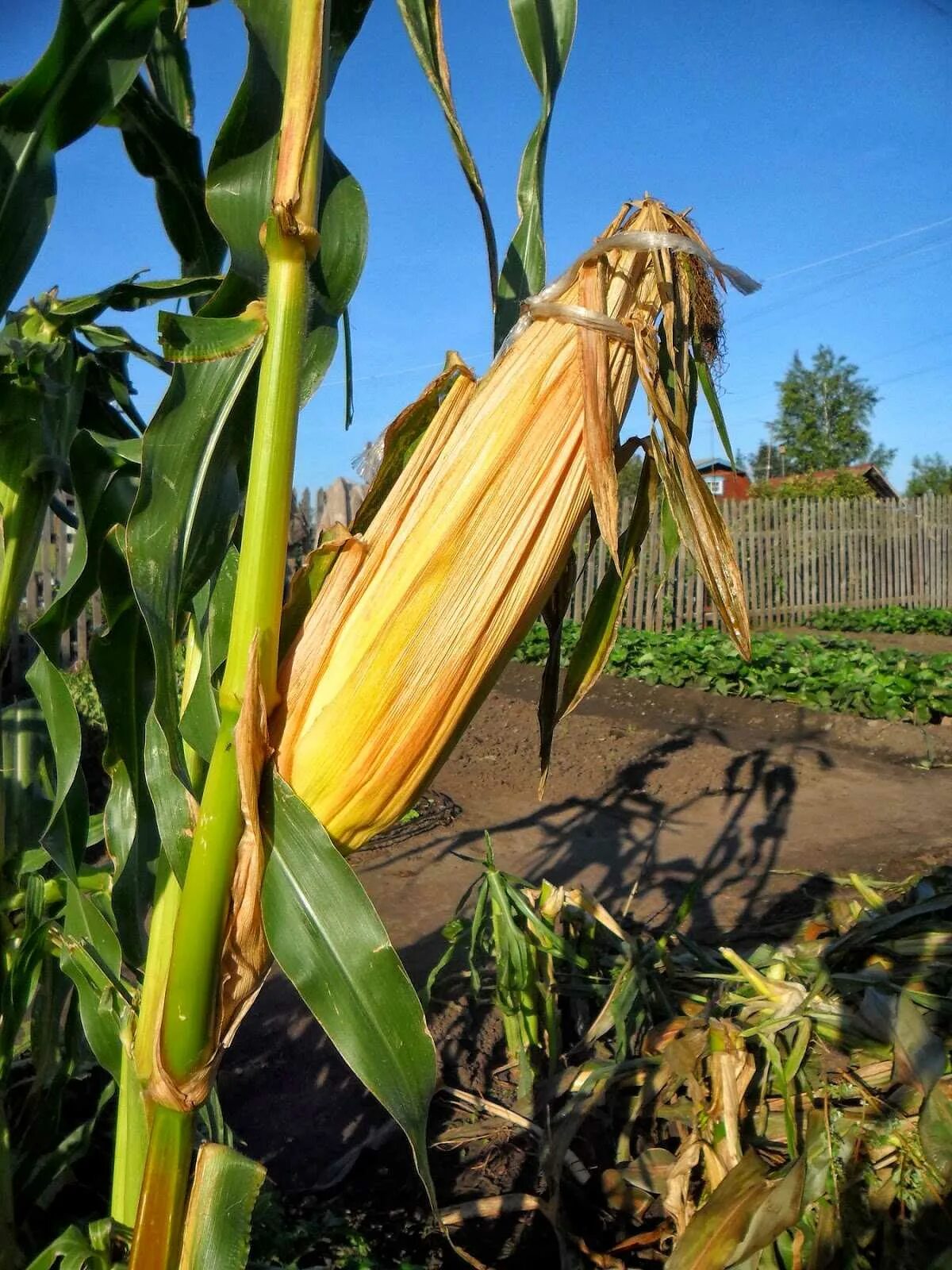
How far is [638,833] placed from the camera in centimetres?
511

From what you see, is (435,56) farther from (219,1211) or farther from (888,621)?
(888,621)

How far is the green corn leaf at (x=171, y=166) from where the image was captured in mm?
1061

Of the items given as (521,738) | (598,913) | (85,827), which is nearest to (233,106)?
(85,827)

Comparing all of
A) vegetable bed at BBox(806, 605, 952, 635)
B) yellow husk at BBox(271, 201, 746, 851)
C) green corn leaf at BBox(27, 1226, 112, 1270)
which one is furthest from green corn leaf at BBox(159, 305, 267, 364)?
vegetable bed at BBox(806, 605, 952, 635)

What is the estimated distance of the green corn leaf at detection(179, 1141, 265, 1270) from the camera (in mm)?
787

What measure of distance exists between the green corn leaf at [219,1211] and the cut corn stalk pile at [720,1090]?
84 centimetres

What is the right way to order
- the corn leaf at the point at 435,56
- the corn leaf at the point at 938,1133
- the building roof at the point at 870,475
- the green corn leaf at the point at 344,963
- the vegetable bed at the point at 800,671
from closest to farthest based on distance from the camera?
the green corn leaf at the point at 344,963, the corn leaf at the point at 435,56, the corn leaf at the point at 938,1133, the vegetable bed at the point at 800,671, the building roof at the point at 870,475

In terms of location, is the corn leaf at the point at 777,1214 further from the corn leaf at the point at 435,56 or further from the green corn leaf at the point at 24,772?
the corn leaf at the point at 435,56

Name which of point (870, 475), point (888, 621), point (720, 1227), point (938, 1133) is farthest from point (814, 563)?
point (870, 475)

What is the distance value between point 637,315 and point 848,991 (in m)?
1.69

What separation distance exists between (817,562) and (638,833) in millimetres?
10081

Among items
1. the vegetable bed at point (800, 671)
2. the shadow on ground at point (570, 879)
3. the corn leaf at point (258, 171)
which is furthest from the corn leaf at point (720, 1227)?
the vegetable bed at point (800, 671)

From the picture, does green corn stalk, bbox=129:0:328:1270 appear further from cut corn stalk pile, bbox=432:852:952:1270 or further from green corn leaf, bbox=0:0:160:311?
cut corn stalk pile, bbox=432:852:952:1270

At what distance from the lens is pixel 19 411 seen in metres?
1.08
